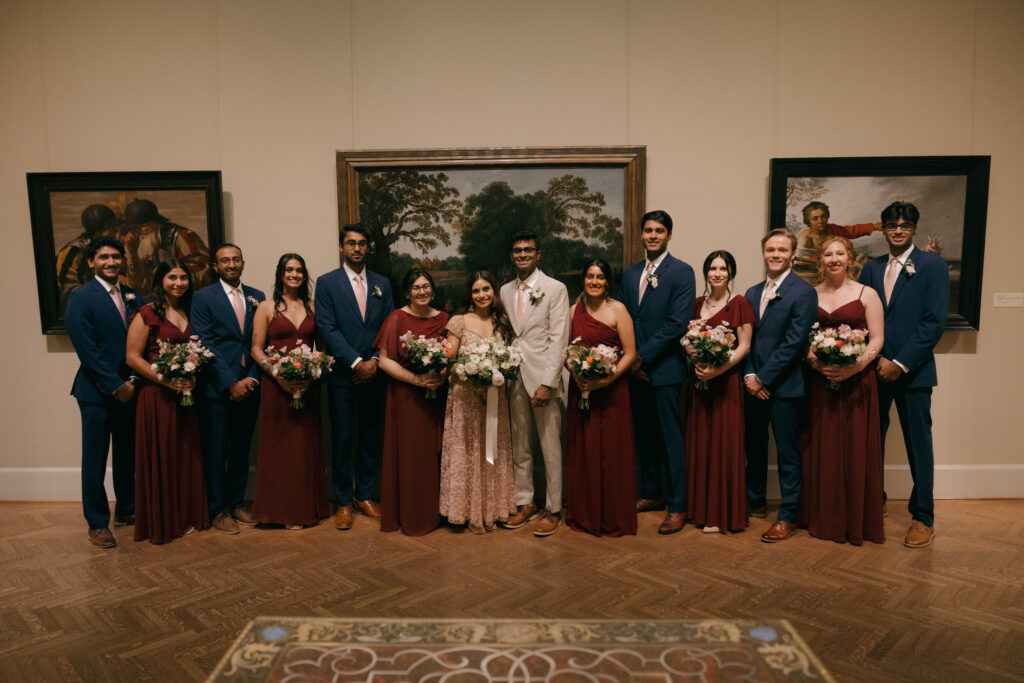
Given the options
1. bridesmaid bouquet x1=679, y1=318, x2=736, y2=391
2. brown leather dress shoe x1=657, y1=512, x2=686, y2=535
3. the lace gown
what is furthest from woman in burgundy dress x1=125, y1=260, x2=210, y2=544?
bridesmaid bouquet x1=679, y1=318, x2=736, y2=391

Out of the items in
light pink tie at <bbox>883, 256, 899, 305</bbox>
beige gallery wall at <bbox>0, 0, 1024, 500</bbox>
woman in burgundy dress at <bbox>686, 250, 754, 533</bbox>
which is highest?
beige gallery wall at <bbox>0, 0, 1024, 500</bbox>

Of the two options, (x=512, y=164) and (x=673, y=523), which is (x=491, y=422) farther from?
(x=512, y=164)

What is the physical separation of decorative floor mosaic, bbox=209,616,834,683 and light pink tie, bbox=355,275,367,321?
8.73 feet

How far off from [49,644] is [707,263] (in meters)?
4.66

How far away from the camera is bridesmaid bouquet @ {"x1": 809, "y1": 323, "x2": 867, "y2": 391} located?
14.1ft

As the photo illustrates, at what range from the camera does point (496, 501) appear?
4.92 meters

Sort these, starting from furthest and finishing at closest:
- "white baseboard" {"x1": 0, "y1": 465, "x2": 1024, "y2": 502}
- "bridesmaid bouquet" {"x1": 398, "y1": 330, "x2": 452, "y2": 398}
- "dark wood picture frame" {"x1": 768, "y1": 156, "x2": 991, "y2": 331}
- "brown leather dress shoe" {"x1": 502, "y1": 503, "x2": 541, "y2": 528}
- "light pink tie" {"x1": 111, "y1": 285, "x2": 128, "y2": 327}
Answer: "white baseboard" {"x1": 0, "y1": 465, "x2": 1024, "y2": 502}, "dark wood picture frame" {"x1": 768, "y1": 156, "x2": 991, "y2": 331}, "brown leather dress shoe" {"x1": 502, "y1": 503, "x2": 541, "y2": 528}, "light pink tie" {"x1": 111, "y1": 285, "x2": 128, "y2": 327}, "bridesmaid bouquet" {"x1": 398, "y1": 330, "x2": 452, "y2": 398}

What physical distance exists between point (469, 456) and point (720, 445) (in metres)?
1.87

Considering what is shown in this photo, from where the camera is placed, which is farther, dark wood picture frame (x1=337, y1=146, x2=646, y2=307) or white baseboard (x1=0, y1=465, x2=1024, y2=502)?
white baseboard (x1=0, y1=465, x2=1024, y2=502)

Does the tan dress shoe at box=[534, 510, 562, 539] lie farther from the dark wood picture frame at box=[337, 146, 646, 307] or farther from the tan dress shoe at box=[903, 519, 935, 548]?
the tan dress shoe at box=[903, 519, 935, 548]

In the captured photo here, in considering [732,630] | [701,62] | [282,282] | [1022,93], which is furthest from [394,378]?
[1022,93]

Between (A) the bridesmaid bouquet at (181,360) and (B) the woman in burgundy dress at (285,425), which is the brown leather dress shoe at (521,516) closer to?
(B) the woman in burgundy dress at (285,425)

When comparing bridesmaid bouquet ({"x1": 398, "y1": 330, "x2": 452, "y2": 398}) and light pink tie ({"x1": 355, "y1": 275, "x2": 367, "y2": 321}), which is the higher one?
light pink tie ({"x1": 355, "y1": 275, "x2": 367, "y2": 321})

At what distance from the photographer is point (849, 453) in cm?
455
